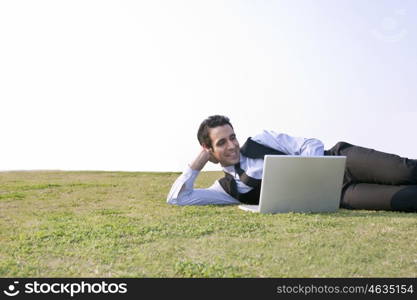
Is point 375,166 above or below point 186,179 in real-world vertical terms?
above

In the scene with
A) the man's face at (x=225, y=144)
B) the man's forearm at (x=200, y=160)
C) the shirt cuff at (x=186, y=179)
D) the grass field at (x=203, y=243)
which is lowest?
the grass field at (x=203, y=243)

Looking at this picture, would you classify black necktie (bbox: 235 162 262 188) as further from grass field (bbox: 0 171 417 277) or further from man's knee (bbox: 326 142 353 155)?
man's knee (bbox: 326 142 353 155)

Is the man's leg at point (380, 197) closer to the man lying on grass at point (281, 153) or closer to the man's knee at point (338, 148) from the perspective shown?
the man lying on grass at point (281, 153)

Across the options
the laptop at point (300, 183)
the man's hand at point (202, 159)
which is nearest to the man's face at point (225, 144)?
the man's hand at point (202, 159)

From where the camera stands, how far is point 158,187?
11.3 m

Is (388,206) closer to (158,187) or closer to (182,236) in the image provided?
(182,236)

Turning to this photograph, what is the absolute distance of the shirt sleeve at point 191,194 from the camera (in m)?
7.24

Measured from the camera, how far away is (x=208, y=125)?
7.03m

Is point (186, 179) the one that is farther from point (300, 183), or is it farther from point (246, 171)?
point (300, 183)

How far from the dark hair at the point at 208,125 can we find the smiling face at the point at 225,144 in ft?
0.21

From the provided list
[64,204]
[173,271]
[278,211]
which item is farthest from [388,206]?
[64,204]

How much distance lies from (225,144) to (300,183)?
1344mm

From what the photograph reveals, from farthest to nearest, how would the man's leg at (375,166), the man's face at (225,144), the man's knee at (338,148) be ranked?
the man's knee at (338,148) → the man's face at (225,144) → the man's leg at (375,166)

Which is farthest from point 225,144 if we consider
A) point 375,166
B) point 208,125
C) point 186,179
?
point 375,166
